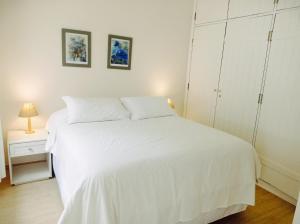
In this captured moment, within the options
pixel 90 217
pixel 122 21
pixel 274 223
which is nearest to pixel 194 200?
pixel 90 217

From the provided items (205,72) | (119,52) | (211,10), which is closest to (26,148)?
→ (119,52)

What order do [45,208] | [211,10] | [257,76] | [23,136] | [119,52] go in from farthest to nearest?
[211,10] < [119,52] < [257,76] < [23,136] < [45,208]

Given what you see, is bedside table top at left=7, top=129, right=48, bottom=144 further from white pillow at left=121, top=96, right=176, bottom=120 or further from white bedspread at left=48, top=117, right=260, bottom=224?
white pillow at left=121, top=96, right=176, bottom=120

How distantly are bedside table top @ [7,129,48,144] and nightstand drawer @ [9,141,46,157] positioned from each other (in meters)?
0.04

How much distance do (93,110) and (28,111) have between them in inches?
28.2

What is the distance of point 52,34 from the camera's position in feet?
8.62

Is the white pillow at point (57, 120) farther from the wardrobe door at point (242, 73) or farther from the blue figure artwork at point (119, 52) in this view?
the wardrobe door at point (242, 73)

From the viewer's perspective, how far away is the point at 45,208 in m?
2.01

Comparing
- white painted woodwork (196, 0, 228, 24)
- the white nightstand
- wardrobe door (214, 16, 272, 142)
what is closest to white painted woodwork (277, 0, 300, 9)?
wardrobe door (214, 16, 272, 142)

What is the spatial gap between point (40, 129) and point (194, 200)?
2.07 m

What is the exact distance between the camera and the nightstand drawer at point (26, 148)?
227 cm

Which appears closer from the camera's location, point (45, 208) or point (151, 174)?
point (151, 174)

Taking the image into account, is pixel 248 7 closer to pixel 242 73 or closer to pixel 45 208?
pixel 242 73

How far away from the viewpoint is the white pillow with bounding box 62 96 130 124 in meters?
2.44
